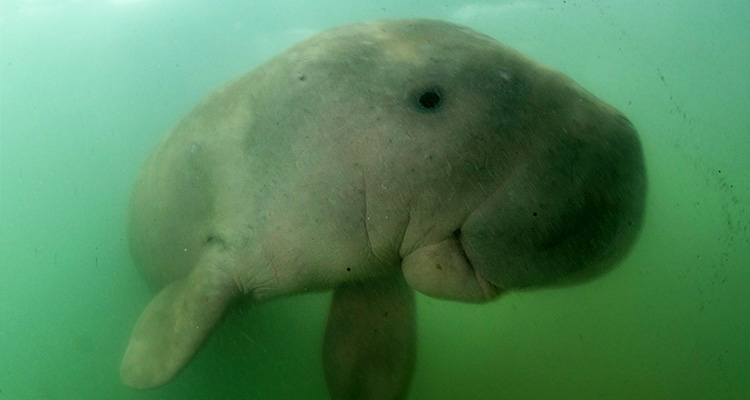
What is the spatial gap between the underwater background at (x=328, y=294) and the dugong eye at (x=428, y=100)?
93cm

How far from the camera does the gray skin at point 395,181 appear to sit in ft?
6.09

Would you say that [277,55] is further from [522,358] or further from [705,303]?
[705,303]

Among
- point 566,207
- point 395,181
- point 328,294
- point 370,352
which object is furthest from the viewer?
point 370,352

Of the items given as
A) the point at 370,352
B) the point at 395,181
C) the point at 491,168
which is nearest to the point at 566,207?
the point at 491,168

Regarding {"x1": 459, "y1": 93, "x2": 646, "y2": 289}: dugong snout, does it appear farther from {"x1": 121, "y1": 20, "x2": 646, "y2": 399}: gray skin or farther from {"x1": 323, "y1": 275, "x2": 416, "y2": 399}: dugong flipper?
{"x1": 323, "y1": 275, "x2": 416, "y2": 399}: dugong flipper

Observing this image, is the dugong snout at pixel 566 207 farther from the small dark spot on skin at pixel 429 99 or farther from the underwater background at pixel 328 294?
the small dark spot on skin at pixel 429 99

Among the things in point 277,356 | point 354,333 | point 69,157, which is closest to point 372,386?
point 354,333

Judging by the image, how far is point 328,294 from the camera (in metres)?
2.88

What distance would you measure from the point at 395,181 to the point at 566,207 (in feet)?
2.22

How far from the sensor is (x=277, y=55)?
2.75 m

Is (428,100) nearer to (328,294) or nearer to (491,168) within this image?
(491,168)

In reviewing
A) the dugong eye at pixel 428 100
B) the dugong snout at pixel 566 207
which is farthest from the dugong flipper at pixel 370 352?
the dugong eye at pixel 428 100

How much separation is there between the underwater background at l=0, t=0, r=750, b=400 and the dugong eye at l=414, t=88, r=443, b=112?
928 mm

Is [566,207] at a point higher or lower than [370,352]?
higher
